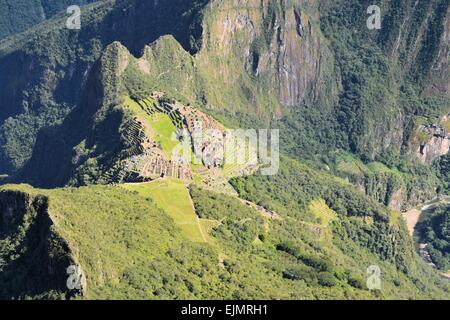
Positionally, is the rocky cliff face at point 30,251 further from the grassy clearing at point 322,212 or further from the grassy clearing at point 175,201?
the grassy clearing at point 322,212

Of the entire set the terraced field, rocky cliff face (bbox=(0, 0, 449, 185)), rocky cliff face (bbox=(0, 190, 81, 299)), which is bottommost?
rocky cliff face (bbox=(0, 190, 81, 299))

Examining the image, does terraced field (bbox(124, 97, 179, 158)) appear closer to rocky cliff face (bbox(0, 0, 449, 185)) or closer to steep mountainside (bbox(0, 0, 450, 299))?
steep mountainside (bbox(0, 0, 450, 299))

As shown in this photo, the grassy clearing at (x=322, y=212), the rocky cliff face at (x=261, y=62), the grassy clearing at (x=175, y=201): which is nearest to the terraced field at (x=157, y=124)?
the grassy clearing at (x=175, y=201)

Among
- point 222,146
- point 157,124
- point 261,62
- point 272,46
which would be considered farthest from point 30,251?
point 272,46

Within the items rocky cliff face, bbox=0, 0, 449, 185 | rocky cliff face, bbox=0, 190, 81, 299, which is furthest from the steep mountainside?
rocky cliff face, bbox=0, 0, 449, 185

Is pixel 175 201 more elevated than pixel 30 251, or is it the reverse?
pixel 175 201

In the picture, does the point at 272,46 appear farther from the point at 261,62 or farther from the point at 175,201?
the point at 175,201
